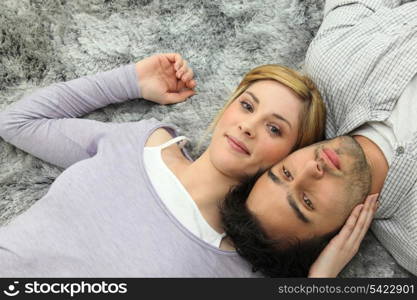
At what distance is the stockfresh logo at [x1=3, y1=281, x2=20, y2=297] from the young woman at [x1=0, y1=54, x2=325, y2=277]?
28 millimetres

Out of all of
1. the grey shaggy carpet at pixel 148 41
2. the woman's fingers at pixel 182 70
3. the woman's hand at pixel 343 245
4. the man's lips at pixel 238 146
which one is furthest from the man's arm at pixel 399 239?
the woman's fingers at pixel 182 70

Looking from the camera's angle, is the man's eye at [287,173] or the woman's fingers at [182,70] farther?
the woman's fingers at [182,70]

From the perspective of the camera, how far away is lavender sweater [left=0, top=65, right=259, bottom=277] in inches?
44.8

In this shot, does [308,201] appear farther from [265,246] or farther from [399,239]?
[399,239]

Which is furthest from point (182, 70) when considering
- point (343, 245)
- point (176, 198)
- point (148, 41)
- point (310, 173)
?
point (343, 245)

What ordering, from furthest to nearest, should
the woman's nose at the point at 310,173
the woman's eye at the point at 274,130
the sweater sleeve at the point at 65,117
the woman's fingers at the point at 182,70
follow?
the woman's fingers at the point at 182,70
the sweater sleeve at the point at 65,117
the woman's eye at the point at 274,130
the woman's nose at the point at 310,173

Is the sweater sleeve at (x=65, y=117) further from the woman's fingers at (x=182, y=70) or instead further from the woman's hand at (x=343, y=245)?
the woman's hand at (x=343, y=245)

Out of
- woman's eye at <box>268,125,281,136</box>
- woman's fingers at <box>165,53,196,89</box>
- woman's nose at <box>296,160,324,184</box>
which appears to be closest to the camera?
woman's nose at <box>296,160,324,184</box>

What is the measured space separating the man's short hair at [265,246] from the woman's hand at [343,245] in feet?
0.05

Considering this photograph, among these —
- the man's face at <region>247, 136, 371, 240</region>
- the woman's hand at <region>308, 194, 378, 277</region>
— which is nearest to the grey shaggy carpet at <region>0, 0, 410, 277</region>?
the man's face at <region>247, 136, 371, 240</region>

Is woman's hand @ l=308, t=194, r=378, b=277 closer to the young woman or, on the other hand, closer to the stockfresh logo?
the young woman

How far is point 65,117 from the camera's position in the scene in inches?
55.5

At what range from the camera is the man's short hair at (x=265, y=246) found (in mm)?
1155

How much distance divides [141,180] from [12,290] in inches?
14.8
